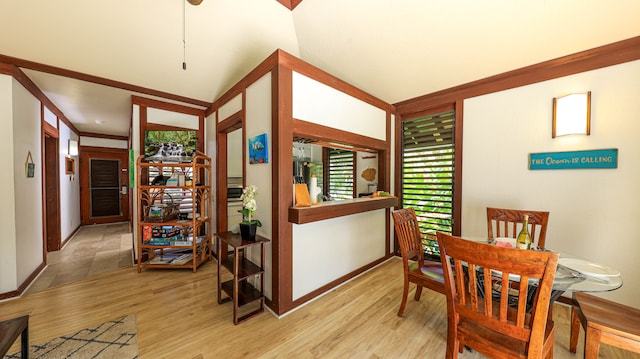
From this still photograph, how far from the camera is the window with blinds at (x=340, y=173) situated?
3742 millimetres

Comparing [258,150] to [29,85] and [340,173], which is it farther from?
[29,85]

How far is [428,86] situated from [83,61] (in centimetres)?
413

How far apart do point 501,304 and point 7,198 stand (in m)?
4.40

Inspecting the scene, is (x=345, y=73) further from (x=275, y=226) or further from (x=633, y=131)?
(x=633, y=131)

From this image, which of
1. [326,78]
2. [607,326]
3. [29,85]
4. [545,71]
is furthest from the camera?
[29,85]

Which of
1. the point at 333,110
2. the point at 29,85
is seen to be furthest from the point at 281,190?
the point at 29,85

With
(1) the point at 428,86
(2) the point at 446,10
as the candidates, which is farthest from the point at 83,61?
(1) the point at 428,86

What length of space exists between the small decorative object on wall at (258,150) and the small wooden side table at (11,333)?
1779 millimetres

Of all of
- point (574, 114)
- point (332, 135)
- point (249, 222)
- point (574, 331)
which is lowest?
point (574, 331)

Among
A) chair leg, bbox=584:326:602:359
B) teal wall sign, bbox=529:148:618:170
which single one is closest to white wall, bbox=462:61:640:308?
teal wall sign, bbox=529:148:618:170

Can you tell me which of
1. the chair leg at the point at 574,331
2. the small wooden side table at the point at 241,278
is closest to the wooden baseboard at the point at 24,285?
the small wooden side table at the point at 241,278

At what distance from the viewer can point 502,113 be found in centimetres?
262

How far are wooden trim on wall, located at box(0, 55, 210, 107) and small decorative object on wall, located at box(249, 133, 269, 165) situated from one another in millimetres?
1816

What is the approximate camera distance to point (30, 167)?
2732 millimetres
